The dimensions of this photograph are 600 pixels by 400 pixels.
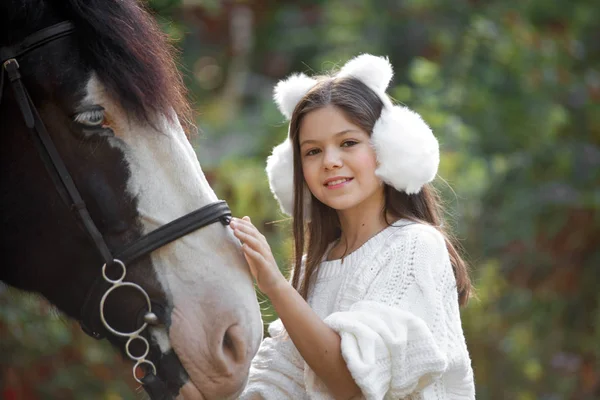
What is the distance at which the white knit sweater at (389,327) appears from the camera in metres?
1.71

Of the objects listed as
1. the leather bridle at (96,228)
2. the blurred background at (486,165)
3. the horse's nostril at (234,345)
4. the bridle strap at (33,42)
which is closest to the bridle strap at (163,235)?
the leather bridle at (96,228)

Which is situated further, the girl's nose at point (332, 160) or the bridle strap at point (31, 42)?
the girl's nose at point (332, 160)

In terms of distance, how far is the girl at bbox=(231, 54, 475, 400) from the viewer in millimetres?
1725

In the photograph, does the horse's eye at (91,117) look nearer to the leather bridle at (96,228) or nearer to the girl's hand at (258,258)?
the leather bridle at (96,228)

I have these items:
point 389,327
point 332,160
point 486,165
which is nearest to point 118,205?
point 332,160

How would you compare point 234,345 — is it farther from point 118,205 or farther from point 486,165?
point 486,165

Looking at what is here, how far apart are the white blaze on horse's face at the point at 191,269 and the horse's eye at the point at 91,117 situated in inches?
0.6

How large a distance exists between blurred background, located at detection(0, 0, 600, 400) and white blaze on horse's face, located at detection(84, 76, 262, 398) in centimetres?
167

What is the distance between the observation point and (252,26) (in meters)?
7.77

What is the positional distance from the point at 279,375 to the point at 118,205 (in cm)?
62

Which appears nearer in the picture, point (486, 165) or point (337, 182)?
point (337, 182)

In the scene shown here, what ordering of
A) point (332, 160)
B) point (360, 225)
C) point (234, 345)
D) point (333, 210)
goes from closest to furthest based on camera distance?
point (234, 345) < point (332, 160) < point (360, 225) < point (333, 210)

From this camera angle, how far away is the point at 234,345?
1642 millimetres

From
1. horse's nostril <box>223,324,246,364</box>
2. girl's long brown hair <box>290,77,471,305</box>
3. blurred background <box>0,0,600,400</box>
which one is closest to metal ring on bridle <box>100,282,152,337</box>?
horse's nostril <box>223,324,246,364</box>
